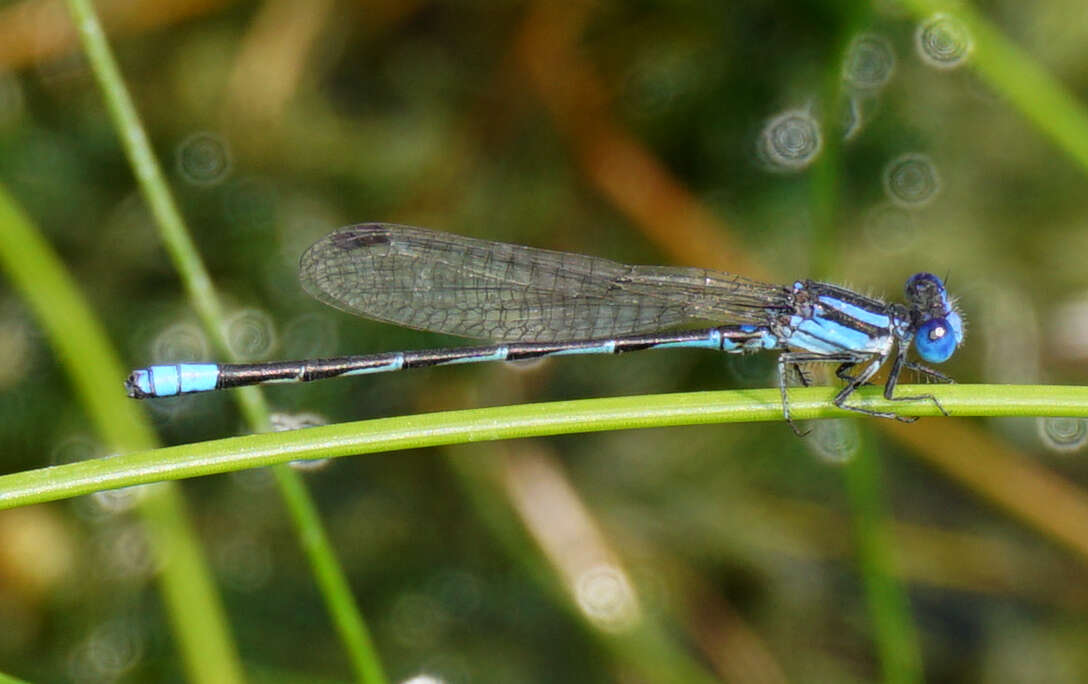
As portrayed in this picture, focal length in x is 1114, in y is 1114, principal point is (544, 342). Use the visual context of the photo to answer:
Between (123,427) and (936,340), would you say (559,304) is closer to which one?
(936,340)

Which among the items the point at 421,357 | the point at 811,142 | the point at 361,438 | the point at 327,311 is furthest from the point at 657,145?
the point at 361,438

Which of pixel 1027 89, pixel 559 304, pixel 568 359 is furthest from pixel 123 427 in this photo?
pixel 1027 89

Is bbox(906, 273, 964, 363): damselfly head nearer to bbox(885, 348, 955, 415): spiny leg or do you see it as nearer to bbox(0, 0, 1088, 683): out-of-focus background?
bbox(885, 348, 955, 415): spiny leg

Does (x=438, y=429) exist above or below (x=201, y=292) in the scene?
below

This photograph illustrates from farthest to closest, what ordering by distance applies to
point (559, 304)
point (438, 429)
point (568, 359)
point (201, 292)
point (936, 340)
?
point (568, 359), point (559, 304), point (936, 340), point (201, 292), point (438, 429)

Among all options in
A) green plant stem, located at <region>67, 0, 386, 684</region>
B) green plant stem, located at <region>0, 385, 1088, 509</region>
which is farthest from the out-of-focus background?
green plant stem, located at <region>0, 385, 1088, 509</region>

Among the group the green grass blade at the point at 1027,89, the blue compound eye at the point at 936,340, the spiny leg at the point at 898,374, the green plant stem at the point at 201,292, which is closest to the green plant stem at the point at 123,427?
the green plant stem at the point at 201,292

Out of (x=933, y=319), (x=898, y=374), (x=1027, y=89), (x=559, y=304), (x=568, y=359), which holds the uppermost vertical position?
(x=568, y=359)

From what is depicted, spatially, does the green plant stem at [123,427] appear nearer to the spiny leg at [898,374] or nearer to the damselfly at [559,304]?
the damselfly at [559,304]
